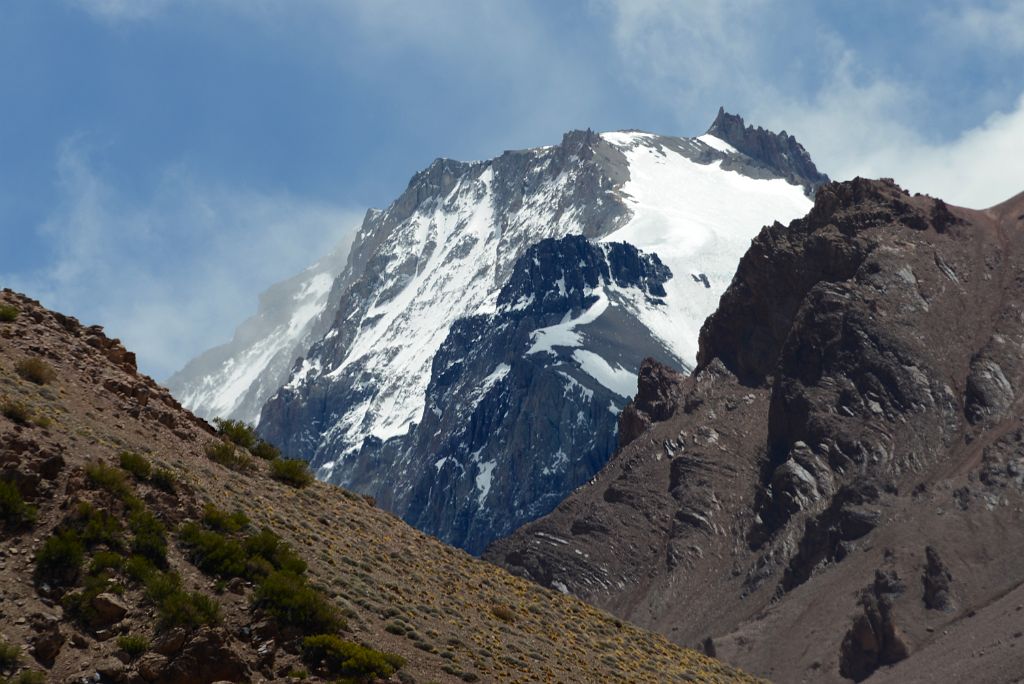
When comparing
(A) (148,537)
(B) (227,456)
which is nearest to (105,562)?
(A) (148,537)

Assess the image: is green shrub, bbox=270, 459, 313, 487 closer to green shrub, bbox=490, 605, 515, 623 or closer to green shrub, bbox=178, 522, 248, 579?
green shrub, bbox=490, 605, 515, 623

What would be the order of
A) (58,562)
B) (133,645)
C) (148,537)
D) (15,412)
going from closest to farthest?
(133,645), (58,562), (148,537), (15,412)

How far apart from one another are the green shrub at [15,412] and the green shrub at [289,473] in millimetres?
11275

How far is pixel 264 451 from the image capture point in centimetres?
4900

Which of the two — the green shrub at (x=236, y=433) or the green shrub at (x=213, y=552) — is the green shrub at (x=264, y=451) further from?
the green shrub at (x=213, y=552)

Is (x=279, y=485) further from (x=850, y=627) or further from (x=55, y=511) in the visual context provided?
(x=850, y=627)

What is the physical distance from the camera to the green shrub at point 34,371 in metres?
40.6

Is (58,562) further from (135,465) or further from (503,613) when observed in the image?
(503,613)

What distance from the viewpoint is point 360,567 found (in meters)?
41.8

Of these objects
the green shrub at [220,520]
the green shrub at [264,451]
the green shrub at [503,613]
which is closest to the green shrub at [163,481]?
the green shrub at [220,520]

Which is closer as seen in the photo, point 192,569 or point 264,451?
point 192,569

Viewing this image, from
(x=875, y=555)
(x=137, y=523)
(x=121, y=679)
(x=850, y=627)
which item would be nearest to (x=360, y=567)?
(x=137, y=523)

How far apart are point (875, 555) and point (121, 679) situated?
505ft

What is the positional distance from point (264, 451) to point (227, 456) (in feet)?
13.5
